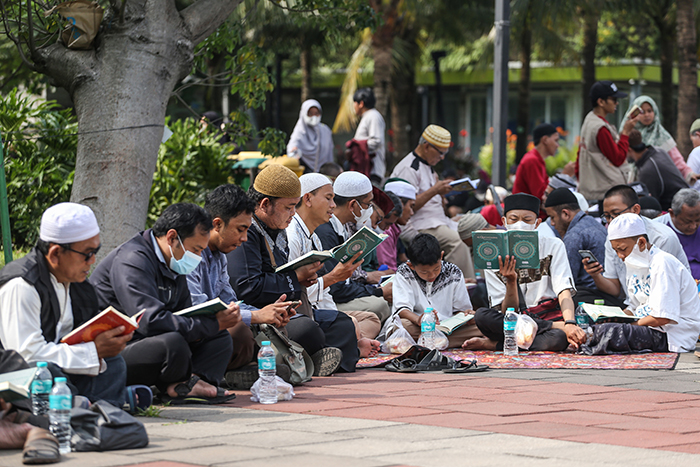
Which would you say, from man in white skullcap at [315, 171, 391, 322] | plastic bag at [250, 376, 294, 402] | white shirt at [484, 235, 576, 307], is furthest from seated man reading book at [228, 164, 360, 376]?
white shirt at [484, 235, 576, 307]

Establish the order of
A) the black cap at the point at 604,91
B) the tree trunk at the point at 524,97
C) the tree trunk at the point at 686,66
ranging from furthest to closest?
1. the tree trunk at the point at 524,97
2. the tree trunk at the point at 686,66
3. the black cap at the point at 604,91

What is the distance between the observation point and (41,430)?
3.93 meters

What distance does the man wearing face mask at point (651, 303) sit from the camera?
7.67 metres

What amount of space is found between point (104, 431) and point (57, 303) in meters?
0.74

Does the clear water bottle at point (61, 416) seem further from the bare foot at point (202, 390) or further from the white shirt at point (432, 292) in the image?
the white shirt at point (432, 292)

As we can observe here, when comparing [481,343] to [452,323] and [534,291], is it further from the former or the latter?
[534,291]

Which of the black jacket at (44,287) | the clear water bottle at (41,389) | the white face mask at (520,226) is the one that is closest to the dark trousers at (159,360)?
the black jacket at (44,287)

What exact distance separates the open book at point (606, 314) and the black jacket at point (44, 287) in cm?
453

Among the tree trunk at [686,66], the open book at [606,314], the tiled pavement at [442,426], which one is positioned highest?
the tree trunk at [686,66]

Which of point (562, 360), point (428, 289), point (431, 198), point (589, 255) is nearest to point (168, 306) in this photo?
point (428, 289)

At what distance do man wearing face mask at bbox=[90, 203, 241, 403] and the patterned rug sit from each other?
2.11 m

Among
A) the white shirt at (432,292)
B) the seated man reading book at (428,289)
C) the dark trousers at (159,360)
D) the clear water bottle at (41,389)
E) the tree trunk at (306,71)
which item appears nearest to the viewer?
the clear water bottle at (41,389)

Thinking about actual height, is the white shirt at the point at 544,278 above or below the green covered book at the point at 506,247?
below

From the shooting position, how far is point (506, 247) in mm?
7684
